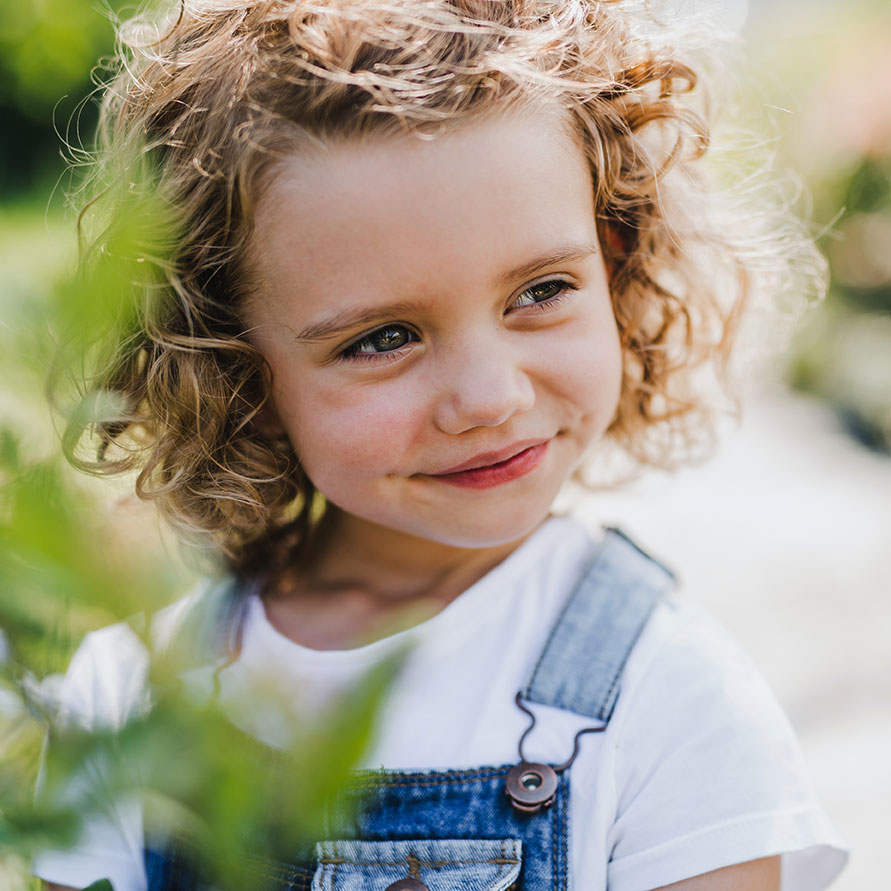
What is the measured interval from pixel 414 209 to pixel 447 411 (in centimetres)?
23

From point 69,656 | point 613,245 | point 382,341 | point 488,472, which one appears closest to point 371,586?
point 488,472

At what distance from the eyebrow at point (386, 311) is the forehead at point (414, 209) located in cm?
Result: 1

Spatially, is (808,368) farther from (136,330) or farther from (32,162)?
(136,330)

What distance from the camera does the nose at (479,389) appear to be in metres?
1.06

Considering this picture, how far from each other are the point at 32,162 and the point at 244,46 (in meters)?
2.53

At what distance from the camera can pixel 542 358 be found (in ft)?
3.70

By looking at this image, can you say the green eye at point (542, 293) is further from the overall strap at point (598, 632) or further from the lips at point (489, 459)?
the overall strap at point (598, 632)

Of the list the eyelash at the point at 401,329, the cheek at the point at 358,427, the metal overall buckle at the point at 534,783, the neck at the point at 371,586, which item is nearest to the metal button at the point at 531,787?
the metal overall buckle at the point at 534,783

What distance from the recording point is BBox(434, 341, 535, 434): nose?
1056mm

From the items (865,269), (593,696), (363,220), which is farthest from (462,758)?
(865,269)

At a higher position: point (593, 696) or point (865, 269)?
point (865, 269)

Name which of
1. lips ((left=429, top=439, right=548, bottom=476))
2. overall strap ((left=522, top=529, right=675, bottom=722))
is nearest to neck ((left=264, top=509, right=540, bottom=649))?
overall strap ((left=522, top=529, right=675, bottom=722))

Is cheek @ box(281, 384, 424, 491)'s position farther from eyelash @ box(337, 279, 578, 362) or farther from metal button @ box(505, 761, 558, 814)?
metal button @ box(505, 761, 558, 814)

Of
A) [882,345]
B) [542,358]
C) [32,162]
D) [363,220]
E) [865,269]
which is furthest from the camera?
[865,269]
